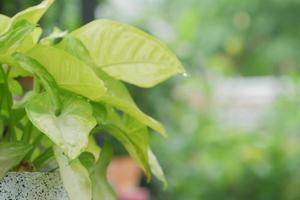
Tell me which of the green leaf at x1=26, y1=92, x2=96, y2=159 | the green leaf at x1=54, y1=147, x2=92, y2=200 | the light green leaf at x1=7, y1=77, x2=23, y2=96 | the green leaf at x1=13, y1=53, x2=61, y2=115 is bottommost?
the light green leaf at x1=7, y1=77, x2=23, y2=96

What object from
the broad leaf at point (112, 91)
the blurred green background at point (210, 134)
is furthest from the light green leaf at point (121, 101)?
the blurred green background at point (210, 134)

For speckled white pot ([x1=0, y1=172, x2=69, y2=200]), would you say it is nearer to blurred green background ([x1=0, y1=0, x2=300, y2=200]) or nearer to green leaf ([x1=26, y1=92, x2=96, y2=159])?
green leaf ([x1=26, y1=92, x2=96, y2=159])

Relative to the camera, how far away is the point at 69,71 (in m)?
0.61

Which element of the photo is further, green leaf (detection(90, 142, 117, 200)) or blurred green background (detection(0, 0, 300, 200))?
blurred green background (detection(0, 0, 300, 200))

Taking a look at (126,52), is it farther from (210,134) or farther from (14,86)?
(210,134)

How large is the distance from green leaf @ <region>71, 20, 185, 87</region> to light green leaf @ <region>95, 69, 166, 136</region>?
1cm

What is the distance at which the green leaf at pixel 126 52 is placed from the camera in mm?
651

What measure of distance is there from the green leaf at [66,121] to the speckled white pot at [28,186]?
0.06 m

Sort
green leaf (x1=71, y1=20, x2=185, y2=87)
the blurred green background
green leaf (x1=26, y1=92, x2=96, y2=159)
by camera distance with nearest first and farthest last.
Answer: green leaf (x1=26, y1=92, x2=96, y2=159), green leaf (x1=71, y1=20, x2=185, y2=87), the blurred green background

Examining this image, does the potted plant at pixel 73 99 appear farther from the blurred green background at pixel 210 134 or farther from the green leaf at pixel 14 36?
the blurred green background at pixel 210 134

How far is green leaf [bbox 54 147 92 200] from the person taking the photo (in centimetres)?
58

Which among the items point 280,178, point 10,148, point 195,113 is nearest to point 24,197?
point 10,148

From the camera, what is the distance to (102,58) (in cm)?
67

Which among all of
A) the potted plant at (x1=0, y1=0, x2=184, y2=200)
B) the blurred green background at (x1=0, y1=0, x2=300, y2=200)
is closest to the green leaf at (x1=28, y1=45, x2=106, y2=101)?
the potted plant at (x1=0, y1=0, x2=184, y2=200)
